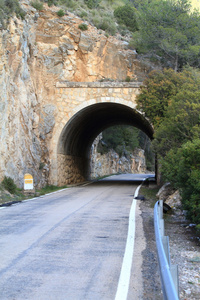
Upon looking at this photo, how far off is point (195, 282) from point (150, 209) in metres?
6.61

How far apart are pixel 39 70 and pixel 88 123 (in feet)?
21.4

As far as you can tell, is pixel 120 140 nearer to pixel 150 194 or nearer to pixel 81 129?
pixel 81 129

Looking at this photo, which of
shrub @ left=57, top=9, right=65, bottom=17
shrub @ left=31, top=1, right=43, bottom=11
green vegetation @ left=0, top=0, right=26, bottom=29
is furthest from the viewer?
shrub @ left=57, top=9, right=65, bottom=17

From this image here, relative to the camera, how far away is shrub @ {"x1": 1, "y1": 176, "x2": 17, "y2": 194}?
1561cm

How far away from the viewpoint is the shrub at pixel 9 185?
15.6 metres

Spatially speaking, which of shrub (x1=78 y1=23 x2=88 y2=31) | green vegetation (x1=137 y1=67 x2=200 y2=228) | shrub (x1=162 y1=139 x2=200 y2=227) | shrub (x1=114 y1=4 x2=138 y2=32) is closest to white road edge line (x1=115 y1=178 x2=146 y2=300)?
shrub (x1=162 y1=139 x2=200 y2=227)

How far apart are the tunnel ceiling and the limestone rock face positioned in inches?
68.7

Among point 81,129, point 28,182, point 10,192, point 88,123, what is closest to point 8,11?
point 28,182

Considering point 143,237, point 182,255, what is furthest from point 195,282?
point 143,237

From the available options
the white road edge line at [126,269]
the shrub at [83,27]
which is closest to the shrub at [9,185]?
the white road edge line at [126,269]

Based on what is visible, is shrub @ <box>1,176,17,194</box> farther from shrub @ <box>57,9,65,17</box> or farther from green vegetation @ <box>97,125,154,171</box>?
green vegetation @ <box>97,125,154,171</box>

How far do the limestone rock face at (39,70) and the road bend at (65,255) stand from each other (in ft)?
25.3

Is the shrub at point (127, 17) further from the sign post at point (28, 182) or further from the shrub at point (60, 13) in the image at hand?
the sign post at point (28, 182)

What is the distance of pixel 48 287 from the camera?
4559 mm
